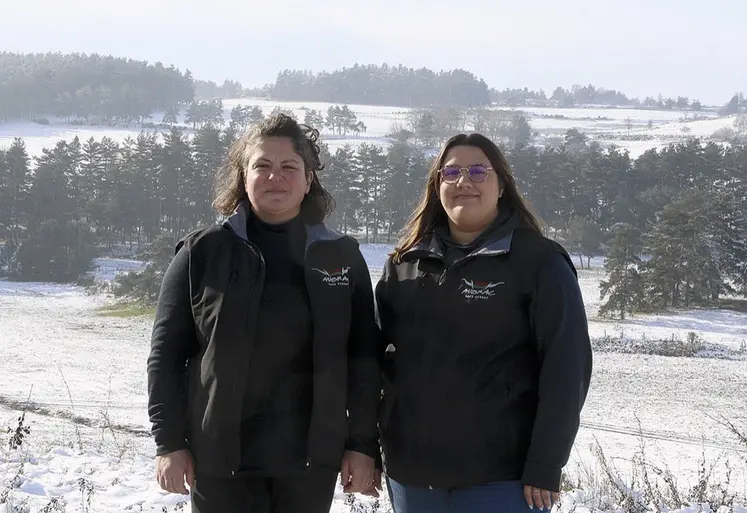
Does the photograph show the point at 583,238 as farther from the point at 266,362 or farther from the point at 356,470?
the point at 266,362

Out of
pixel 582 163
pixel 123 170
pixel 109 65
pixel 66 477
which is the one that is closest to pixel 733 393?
pixel 66 477

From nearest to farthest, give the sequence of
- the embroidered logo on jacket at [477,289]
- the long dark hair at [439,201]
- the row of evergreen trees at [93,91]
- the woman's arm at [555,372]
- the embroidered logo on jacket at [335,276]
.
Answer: the woman's arm at [555,372]
the embroidered logo on jacket at [477,289]
the embroidered logo on jacket at [335,276]
the long dark hair at [439,201]
the row of evergreen trees at [93,91]

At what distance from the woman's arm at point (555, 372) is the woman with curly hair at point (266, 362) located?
69 cm

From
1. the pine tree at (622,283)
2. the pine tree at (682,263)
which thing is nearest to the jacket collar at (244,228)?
the pine tree at (622,283)

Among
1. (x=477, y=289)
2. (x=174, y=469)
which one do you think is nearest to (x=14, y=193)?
(x=174, y=469)

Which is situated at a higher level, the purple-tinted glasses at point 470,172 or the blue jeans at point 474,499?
the purple-tinted glasses at point 470,172

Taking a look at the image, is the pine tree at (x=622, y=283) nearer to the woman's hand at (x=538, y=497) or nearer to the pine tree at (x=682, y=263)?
the pine tree at (x=682, y=263)

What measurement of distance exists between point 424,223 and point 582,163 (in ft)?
192

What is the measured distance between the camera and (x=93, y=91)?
416 ft

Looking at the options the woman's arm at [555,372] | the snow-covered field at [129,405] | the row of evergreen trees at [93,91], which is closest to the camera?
the woman's arm at [555,372]

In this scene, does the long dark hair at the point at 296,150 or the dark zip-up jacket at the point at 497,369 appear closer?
the dark zip-up jacket at the point at 497,369

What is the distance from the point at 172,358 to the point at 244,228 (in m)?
0.60

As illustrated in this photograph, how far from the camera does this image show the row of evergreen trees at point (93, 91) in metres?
124

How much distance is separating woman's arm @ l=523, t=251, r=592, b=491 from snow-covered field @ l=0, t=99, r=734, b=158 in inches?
3106
